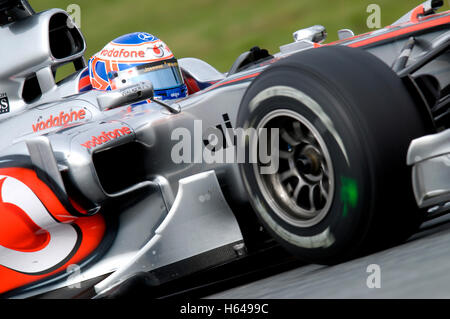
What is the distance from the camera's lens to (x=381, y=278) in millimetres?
1961

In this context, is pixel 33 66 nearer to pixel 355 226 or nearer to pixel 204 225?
pixel 204 225

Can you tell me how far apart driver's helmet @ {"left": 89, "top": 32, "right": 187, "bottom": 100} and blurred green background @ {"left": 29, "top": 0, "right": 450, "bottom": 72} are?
6.80 meters

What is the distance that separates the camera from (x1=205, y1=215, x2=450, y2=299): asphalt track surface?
5.71ft

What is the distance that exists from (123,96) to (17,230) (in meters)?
0.88

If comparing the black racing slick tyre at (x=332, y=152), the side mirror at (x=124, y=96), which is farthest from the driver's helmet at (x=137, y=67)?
the black racing slick tyre at (x=332, y=152)

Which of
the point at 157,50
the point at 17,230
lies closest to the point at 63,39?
the point at 157,50

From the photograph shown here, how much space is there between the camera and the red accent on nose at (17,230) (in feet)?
10.8

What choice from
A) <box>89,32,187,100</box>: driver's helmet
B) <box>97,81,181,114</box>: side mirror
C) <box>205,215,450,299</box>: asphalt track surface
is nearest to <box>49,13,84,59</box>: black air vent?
<box>89,32,187,100</box>: driver's helmet

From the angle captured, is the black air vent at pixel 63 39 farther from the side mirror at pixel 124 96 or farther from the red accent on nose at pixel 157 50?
the side mirror at pixel 124 96

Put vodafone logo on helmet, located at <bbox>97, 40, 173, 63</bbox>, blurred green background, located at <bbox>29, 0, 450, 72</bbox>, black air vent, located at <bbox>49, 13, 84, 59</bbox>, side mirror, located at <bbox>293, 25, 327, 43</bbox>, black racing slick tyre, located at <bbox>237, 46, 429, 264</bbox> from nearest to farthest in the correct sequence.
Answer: black racing slick tyre, located at <bbox>237, 46, 429, 264</bbox> → side mirror, located at <bbox>293, 25, 327, 43</bbox> → vodafone logo on helmet, located at <bbox>97, 40, 173, 63</bbox> → black air vent, located at <bbox>49, 13, 84, 59</bbox> → blurred green background, located at <bbox>29, 0, 450, 72</bbox>

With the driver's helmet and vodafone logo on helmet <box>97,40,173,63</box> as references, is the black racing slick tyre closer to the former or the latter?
the driver's helmet

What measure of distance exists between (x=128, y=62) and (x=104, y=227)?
4.40ft

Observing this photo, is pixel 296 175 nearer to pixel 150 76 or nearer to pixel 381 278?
pixel 381 278

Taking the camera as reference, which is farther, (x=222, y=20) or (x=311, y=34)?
(x=222, y=20)
